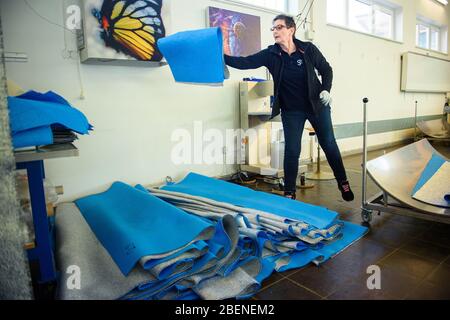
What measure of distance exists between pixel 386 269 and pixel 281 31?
1.87 metres

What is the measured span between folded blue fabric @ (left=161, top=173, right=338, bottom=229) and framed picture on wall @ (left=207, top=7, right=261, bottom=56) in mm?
1486

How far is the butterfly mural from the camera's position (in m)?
2.48

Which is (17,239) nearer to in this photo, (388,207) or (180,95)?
(388,207)

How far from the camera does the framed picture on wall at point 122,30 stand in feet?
7.95

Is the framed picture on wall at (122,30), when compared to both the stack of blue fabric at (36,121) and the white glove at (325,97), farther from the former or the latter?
the white glove at (325,97)

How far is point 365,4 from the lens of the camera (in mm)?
5582

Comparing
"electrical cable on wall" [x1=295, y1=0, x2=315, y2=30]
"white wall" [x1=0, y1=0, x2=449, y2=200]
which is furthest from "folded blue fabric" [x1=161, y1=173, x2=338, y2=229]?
"electrical cable on wall" [x1=295, y1=0, x2=315, y2=30]

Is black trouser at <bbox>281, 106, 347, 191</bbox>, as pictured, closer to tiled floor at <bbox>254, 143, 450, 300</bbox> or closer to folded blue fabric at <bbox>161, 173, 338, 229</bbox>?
folded blue fabric at <bbox>161, 173, 338, 229</bbox>

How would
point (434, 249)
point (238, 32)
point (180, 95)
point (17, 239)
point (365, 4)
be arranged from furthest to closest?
point (365, 4), point (238, 32), point (180, 95), point (434, 249), point (17, 239)

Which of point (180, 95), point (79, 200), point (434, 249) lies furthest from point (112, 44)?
point (434, 249)

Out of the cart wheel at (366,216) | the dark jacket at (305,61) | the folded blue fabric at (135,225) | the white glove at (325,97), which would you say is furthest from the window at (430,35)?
the folded blue fabric at (135,225)

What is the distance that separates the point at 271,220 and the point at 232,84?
6.80ft

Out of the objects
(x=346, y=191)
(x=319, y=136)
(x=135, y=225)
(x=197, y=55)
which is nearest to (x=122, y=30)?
(x=197, y=55)

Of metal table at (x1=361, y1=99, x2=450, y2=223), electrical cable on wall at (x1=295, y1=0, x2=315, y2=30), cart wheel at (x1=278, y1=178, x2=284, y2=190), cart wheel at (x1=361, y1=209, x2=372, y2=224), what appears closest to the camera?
metal table at (x1=361, y1=99, x2=450, y2=223)
